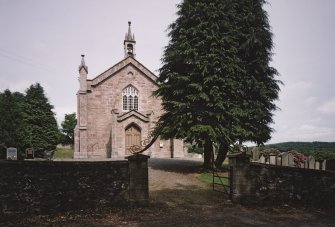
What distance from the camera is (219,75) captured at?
54.5ft

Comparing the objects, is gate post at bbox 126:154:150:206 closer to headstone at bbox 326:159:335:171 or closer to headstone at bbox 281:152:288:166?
headstone at bbox 281:152:288:166

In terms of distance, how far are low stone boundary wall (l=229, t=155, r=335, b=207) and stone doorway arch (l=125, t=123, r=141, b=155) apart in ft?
64.4

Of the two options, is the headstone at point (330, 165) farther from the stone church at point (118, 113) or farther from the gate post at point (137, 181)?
the stone church at point (118, 113)

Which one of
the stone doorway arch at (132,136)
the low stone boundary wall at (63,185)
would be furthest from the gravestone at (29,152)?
the low stone boundary wall at (63,185)

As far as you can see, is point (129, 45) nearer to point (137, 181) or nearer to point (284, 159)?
point (284, 159)

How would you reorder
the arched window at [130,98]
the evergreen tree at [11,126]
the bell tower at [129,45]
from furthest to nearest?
the bell tower at [129,45] < the arched window at [130,98] < the evergreen tree at [11,126]

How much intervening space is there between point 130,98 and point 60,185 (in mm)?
23655

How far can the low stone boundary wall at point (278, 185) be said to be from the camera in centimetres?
1045

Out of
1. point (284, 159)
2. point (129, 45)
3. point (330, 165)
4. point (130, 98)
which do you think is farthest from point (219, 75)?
point (129, 45)

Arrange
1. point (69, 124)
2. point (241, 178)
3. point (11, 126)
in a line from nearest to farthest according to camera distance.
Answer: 1. point (241, 178)
2. point (11, 126)
3. point (69, 124)

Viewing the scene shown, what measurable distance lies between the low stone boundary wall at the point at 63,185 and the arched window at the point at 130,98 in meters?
22.6

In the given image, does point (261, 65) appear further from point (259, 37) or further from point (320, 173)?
point (320, 173)

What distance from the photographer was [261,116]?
17.1 m

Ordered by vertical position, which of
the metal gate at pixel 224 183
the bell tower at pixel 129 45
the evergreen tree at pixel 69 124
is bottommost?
the metal gate at pixel 224 183
